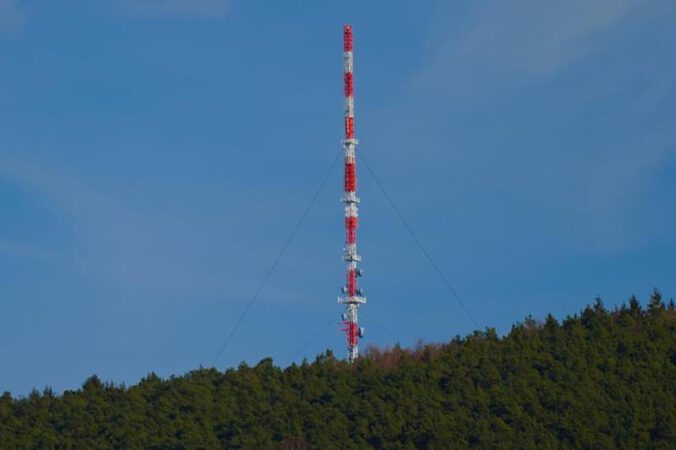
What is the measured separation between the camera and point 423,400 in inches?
1780

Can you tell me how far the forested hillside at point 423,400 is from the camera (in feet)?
142

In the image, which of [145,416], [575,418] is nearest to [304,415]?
[145,416]

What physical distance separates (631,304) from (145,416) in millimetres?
16574

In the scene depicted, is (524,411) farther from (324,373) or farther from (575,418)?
(324,373)

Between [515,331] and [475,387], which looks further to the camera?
[515,331]

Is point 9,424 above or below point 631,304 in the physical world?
below

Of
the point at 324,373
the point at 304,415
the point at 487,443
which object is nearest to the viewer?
the point at 487,443

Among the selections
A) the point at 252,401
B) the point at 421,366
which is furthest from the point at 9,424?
the point at 421,366

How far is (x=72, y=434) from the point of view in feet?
154

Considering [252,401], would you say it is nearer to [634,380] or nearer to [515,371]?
[515,371]

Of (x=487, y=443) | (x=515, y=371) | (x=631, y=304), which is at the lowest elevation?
(x=487, y=443)

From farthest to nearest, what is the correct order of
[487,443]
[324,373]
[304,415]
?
[324,373] → [304,415] → [487,443]

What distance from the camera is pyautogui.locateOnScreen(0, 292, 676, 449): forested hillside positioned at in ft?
142

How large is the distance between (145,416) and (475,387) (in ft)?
33.1
